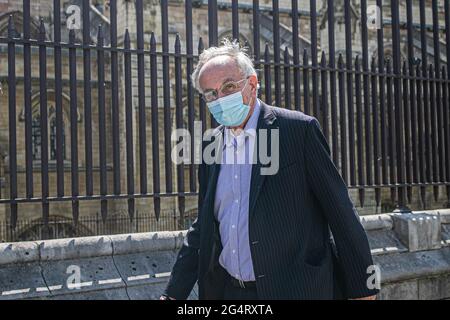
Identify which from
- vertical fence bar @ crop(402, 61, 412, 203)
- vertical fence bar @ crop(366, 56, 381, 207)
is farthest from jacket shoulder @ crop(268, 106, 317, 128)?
vertical fence bar @ crop(402, 61, 412, 203)

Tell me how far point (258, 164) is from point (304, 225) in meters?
0.34

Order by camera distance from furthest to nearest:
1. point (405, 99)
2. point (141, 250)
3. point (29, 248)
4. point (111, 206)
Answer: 1. point (111, 206)
2. point (405, 99)
3. point (141, 250)
4. point (29, 248)

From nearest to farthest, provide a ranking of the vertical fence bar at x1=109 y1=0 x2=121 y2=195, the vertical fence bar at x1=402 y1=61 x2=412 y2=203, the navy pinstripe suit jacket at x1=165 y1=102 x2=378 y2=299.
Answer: the navy pinstripe suit jacket at x1=165 y1=102 x2=378 y2=299
the vertical fence bar at x1=109 y1=0 x2=121 y2=195
the vertical fence bar at x1=402 y1=61 x2=412 y2=203

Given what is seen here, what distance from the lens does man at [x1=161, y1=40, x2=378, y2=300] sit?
2748 mm

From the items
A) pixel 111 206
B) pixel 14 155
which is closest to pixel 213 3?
pixel 14 155

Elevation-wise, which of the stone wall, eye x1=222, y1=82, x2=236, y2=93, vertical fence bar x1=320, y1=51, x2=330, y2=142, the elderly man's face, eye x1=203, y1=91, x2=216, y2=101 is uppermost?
vertical fence bar x1=320, y1=51, x2=330, y2=142

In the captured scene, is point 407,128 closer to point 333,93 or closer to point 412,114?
point 412,114

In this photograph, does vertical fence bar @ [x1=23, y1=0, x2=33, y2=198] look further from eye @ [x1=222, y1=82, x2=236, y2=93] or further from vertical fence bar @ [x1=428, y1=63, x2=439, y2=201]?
vertical fence bar @ [x1=428, y1=63, x2=439, y2=201]

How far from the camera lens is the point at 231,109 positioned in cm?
292

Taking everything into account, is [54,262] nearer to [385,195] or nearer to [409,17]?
[409,17]

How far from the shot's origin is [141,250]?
470 centimetres

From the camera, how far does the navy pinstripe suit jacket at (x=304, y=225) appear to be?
2.74 metres
